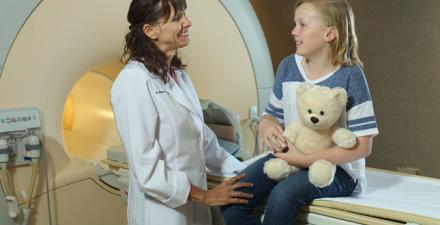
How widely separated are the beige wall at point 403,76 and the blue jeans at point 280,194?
1246mm

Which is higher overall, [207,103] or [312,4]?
[312,4]

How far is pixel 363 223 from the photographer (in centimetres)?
107

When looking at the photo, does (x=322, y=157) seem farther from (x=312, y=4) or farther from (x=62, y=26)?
(x=62, y=26)

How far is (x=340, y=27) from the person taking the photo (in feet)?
3.83

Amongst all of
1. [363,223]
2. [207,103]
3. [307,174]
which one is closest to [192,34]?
[207,103]

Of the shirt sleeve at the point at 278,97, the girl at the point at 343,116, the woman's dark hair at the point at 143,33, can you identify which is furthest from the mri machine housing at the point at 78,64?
the girl at the point at 343,116

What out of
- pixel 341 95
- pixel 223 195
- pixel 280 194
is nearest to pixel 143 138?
pixel 223 195

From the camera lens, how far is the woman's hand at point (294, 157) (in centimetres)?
117

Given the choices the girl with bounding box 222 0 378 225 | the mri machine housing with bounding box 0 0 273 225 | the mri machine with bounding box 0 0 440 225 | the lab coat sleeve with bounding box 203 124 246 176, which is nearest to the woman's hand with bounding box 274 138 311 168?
the girl with bounding box 222 0 378 225

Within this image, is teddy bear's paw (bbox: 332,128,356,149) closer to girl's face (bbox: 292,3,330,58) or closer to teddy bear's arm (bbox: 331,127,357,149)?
teddy bear's arm (bbox: 331,127,357,149)

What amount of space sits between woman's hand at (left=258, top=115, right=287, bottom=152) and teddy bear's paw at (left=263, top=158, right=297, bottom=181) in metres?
0.04

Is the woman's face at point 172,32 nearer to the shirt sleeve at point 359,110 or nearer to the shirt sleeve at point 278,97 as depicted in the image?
the shirt sleeve at point 278,97

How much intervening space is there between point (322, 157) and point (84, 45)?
91cm

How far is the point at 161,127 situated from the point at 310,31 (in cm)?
46
